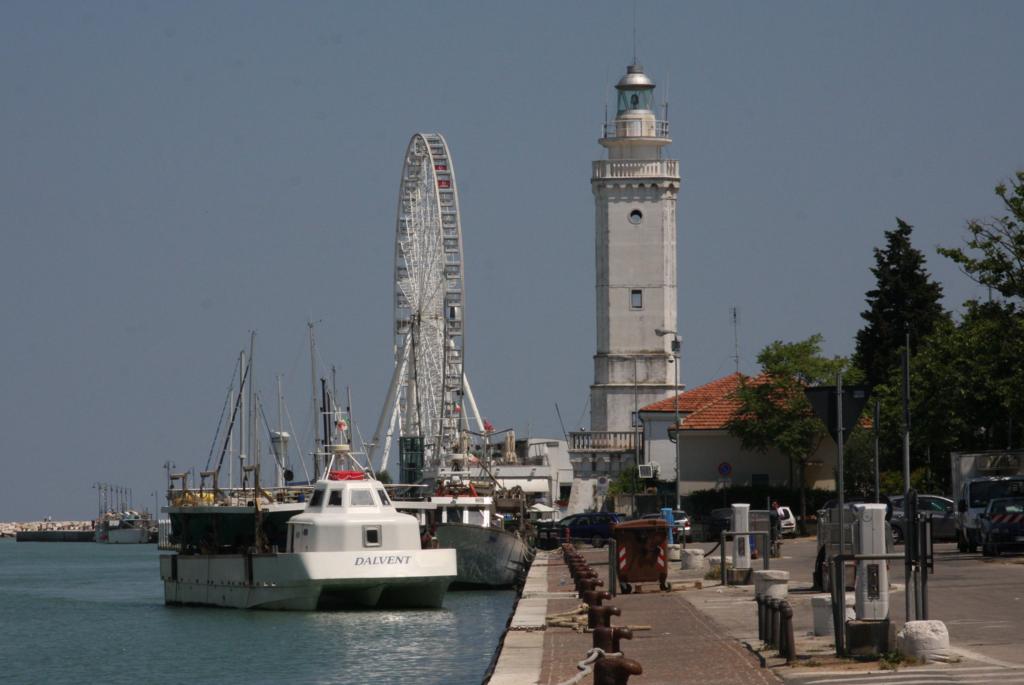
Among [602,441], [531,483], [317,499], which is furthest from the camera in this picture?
[602,441]

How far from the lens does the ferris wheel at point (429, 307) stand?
275 feet

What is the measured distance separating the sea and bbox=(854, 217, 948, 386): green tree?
33726 millimetres

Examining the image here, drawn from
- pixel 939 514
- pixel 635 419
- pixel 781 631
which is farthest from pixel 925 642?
pixel 635 419

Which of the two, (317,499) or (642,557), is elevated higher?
(317,499)

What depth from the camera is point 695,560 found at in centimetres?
4359

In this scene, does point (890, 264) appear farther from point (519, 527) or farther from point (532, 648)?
point (532, 648)

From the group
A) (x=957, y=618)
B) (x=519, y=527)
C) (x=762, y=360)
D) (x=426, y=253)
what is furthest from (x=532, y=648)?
(x=426, y=253)

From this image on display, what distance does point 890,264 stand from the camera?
84875mm

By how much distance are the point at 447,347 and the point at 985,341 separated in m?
34.2

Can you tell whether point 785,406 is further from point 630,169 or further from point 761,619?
point 761,619

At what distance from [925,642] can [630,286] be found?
8800 centimetres

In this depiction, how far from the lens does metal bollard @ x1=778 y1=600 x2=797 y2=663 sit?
2089 centimetres

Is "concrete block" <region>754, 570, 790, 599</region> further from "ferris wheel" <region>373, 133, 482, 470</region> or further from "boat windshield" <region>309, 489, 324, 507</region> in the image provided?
"ferris wheel" <region>373, 133, 482, 470</region>

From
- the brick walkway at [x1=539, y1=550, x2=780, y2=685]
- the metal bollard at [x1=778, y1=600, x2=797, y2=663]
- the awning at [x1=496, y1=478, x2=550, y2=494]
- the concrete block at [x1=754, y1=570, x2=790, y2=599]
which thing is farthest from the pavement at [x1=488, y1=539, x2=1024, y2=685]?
the awning at [x1=496, y1=478, x2=550, y2=494]
